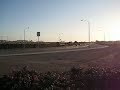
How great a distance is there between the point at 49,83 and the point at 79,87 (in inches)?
43.6

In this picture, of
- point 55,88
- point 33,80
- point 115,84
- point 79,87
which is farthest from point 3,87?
point 115,84

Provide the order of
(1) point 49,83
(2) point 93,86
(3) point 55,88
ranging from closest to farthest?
(3) point 55,88, (1) point 49,83, (2) point 93,86

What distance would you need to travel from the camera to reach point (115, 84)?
11828mm

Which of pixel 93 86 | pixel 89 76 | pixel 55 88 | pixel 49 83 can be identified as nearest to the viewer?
pixel 55 88

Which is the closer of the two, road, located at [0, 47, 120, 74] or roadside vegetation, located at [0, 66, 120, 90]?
roadside vegetation, located at [0, 66, 120, 90]

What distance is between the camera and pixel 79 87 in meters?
10.9

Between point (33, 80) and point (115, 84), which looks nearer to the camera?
point (33, 80)

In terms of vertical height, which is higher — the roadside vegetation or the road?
the roadside vegetation

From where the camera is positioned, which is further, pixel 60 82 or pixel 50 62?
pixel 50 62

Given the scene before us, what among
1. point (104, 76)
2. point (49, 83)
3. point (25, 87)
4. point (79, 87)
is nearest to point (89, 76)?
point (104, 76)

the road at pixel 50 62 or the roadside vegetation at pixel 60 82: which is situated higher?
the roadside vegetation at pixel 60 82

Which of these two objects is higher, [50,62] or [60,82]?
[60,82]

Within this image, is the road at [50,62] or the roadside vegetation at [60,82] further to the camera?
the road at [50,62]

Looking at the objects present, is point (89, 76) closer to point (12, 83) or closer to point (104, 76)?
point (104, 76)
